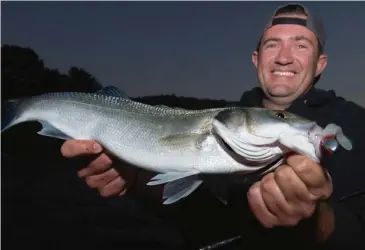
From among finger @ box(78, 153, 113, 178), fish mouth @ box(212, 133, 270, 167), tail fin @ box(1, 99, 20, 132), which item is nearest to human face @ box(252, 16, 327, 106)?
fish mouth @ box(212, 133, 270, 167)

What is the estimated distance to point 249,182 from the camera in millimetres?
4250

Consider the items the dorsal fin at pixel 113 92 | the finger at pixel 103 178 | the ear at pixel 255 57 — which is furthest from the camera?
the ear at pixel 255 57

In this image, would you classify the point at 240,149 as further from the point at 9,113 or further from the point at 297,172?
the point at 9,113

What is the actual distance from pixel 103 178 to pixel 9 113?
131cm

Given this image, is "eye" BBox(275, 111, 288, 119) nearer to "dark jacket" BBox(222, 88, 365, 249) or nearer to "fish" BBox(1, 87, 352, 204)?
"fish" BBox(1, 87, 352, 204)

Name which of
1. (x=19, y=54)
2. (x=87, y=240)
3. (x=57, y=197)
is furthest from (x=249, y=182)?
(x=19, y=54)

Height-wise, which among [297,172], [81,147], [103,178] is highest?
[297,172]

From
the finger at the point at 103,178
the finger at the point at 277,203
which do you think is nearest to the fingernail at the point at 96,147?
the finger at the point at 103,178

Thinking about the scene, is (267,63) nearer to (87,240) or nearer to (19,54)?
(87,240)

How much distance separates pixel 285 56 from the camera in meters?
5.54

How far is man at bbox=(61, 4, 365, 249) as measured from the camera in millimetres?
3162

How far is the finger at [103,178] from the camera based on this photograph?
485 centimetres

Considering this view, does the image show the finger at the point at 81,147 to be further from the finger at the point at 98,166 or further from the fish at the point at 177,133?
the finger at the point at 98,166

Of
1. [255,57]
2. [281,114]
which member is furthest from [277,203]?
[255,57]
